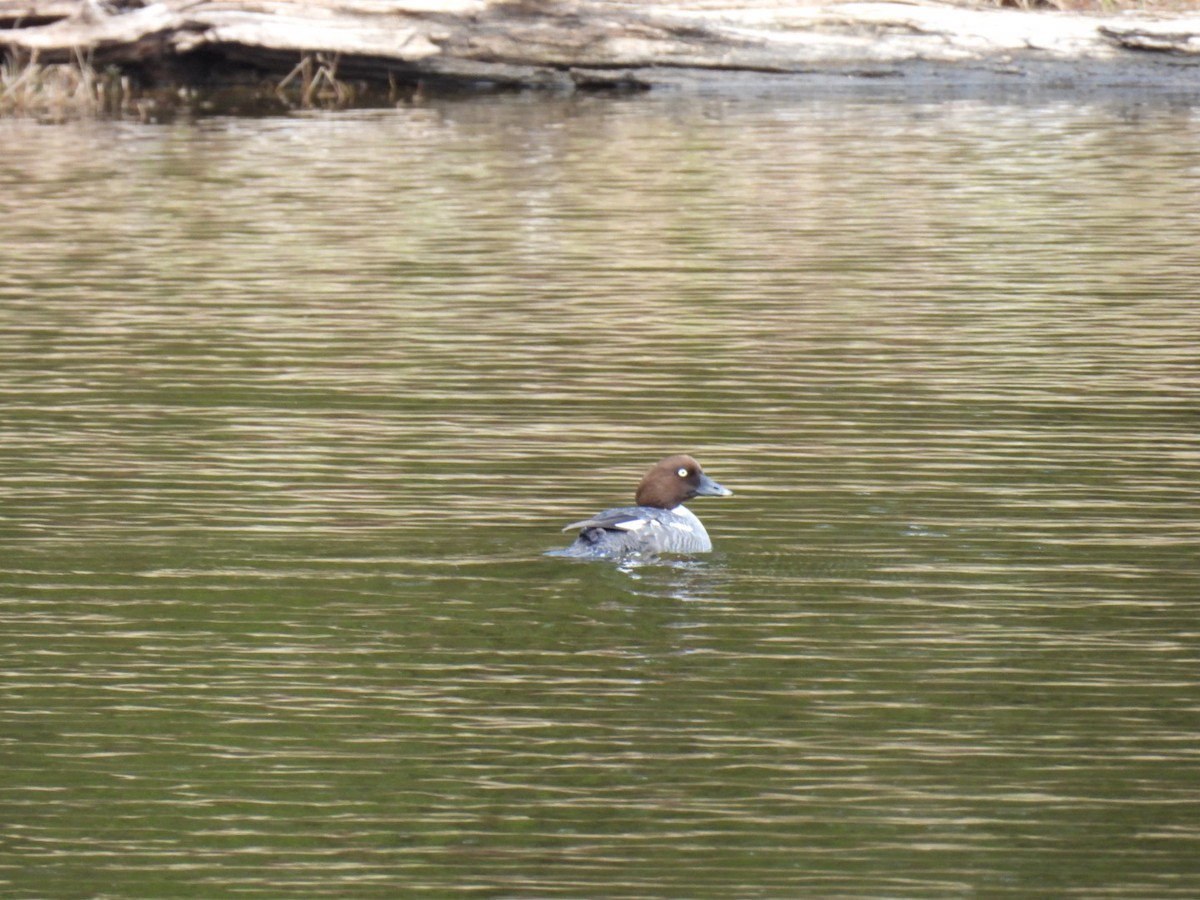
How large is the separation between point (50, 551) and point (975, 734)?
11.8ft

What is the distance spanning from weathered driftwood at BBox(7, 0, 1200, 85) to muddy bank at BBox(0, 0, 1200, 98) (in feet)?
0.05

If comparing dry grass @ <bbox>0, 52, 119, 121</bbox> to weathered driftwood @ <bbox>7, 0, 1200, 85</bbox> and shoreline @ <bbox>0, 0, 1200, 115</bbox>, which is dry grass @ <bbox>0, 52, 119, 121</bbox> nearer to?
shoreline @ <bbox>0, 0, 1200, 115</bbox>

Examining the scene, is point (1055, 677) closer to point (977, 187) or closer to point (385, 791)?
point (385, 791)

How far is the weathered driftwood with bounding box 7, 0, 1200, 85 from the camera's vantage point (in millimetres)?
24234

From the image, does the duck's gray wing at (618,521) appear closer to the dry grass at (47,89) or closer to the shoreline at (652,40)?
the shoreline at (652,40)

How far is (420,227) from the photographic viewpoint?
1675cm

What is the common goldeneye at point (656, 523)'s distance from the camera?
8000mm

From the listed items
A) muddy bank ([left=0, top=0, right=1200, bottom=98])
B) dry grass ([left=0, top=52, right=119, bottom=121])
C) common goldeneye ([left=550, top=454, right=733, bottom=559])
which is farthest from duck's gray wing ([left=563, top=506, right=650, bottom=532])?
dry grass ([left=0, top=52, right=119, bottom=121])

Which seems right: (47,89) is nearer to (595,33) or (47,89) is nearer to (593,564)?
(595,33)

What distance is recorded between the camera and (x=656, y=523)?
8.12m

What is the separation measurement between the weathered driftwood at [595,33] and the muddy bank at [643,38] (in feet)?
0.05

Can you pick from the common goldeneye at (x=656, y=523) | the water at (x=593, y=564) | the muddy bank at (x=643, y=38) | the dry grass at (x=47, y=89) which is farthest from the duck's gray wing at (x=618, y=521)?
Result: the dry grass at (x=47, y=89)

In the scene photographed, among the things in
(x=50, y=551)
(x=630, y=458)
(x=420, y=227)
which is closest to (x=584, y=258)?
(x=420, y=227)

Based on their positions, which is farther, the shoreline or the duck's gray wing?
the shoreline
